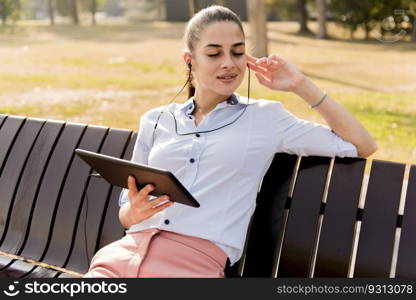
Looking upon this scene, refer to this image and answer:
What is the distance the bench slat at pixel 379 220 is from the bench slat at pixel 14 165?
2201mm

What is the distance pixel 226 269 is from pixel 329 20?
44.3m

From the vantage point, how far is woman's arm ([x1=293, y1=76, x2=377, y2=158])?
279 centimetres

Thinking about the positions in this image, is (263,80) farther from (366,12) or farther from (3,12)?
(3,12)

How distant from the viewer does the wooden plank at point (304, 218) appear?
3.02m

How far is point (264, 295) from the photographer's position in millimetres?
2686

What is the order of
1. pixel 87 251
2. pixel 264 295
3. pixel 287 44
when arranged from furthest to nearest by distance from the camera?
pixel 287 44
pixel 87 251
pixel 264 295

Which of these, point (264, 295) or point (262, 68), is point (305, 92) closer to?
point (262, 68)

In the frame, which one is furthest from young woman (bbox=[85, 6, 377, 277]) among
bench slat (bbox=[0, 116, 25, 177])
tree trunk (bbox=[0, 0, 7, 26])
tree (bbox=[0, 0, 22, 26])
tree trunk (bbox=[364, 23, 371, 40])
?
tree (bbox=[0, 0, 22, 26])

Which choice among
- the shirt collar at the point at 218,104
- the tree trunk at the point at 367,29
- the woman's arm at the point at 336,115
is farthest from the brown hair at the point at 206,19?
the tree trunk at the point at 367,29

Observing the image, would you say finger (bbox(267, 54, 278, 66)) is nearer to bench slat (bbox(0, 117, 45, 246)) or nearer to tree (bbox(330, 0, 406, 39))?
bench slat (bbox(0, 117, 45, 246))

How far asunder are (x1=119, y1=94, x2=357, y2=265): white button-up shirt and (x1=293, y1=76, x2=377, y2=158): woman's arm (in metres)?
0.05

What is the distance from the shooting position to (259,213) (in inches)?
125

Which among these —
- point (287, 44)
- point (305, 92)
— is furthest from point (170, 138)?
point (287, 44)

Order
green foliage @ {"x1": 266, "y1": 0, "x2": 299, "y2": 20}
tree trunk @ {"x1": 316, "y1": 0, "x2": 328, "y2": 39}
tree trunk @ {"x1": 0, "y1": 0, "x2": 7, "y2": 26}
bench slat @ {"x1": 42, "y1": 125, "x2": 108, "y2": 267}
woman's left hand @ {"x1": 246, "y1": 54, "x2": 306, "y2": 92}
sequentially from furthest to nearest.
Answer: green foliage @ {"x1": 266, "y1": 0, "x2": 299, "y2": 20}
tree trunk @ {"x1": 0, "y1": 0, "x2": 7, "y2": 26}
tree trunk @ {"x1": 316, "y1": 0, "x2": 328, "y2": 39}
bench slat @ {"x1": 42, "y1": 125, "x2": 108, "y2": 267}
woman's left hand @ {"x1": 246, "y1": 54, "x2": 306, "y2": 92}
